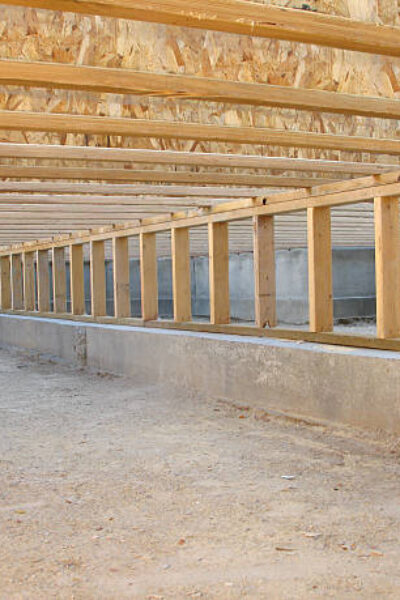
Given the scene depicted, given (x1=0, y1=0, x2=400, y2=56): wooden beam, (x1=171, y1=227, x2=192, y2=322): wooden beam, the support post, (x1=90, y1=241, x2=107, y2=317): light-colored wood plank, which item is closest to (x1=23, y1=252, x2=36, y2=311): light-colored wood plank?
the support post

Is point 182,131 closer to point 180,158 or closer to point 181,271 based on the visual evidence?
point 180,158

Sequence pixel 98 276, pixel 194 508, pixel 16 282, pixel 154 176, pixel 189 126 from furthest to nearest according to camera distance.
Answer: pixel 16 282, pixel 98 276, pixel 154 176, pixel 189 126, pixel 194 508

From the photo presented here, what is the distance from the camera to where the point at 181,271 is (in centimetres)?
880

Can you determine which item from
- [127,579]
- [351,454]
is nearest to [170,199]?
[351,454]

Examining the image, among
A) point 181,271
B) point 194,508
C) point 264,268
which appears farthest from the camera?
point 181,271

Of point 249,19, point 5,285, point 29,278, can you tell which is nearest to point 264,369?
point 249,19

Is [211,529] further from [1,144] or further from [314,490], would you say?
[1,144]

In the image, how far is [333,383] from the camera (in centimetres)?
598

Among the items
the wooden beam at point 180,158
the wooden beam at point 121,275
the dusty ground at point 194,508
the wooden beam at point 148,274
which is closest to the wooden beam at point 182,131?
the wooden beam at point 180,158

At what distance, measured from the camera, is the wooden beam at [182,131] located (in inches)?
163

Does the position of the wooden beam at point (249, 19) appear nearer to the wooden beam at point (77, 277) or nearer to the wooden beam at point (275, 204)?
the wooden beam at point (275, 204)

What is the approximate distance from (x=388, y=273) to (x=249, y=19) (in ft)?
11.5

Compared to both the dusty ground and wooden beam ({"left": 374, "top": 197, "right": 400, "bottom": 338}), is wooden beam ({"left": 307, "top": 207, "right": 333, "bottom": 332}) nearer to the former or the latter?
wooden beam ({"left": 374, "top": 197, "right": 400, "bottom": 338})

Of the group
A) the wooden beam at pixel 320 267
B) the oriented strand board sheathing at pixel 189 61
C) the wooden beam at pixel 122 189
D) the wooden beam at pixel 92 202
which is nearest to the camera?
the oriented strand board sheathing at pixel 189 61
